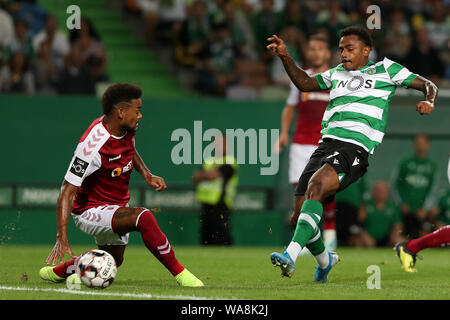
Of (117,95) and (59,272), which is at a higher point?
(117,95)

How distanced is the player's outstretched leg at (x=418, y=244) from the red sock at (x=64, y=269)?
3.29m

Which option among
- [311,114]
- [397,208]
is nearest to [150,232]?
[311,114]

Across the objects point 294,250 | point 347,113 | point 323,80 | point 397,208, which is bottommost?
point 397,208

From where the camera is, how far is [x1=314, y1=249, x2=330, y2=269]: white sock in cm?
791

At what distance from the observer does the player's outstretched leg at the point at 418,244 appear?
888 cm

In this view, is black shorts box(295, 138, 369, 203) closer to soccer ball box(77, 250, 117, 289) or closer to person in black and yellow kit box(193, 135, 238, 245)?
soccer ball box(77, 250, 117, 289)

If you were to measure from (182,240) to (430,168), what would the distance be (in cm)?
367

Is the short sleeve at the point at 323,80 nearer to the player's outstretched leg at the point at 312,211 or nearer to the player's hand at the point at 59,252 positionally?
the player's outstretched leg at the point at 312,211

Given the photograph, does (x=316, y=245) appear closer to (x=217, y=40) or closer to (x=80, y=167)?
(x=80, y=167)

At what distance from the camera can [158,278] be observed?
8422 mm

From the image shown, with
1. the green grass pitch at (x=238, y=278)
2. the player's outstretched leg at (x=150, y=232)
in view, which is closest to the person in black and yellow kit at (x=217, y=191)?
the green grass pitch at (x=238, y=278)

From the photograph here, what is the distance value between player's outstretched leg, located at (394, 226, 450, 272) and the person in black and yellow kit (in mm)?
4536

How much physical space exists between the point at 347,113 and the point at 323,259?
1.22 meters

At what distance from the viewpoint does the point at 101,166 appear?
297 inches
